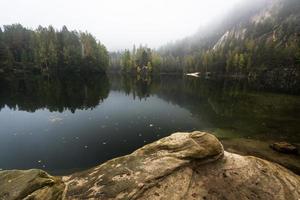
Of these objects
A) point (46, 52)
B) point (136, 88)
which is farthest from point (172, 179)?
point (46, 52)

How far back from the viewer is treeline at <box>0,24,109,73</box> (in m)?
107

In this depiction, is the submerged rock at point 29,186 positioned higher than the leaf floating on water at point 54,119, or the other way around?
the submerged rock at point 29,186

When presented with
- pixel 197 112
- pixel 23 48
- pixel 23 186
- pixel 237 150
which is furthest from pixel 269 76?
pixel 23 48

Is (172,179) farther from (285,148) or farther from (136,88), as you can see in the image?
(136,88)

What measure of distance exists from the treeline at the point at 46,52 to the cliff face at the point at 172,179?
111226 mm

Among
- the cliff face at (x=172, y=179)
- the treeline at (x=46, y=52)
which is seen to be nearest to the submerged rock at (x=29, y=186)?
the cliff face at (x=172, y=179)

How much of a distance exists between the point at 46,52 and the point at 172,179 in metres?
118

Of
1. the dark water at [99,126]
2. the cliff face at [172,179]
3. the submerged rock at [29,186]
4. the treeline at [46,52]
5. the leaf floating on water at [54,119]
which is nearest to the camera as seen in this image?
the submerged rock at [29,186]

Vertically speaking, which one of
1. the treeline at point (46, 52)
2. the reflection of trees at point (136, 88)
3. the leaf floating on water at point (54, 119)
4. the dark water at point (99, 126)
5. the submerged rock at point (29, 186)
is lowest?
the dark water at point (99, 126)

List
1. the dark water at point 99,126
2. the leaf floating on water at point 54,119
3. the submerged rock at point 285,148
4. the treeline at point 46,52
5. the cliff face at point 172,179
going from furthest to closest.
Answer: the treeline at point 46,52 → the leaf floating on water at point 54,119 → the dark water at point 99,126 → the submerged rock at point 285,148 → the cliff face at point 172,179

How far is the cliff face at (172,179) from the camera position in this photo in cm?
824

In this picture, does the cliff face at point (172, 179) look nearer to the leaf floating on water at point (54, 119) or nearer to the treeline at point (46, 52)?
the leaf floating on water at point (54, 119)

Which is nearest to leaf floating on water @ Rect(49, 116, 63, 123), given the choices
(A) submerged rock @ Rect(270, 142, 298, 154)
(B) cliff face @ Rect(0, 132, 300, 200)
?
(B) cliff face @ Rect(0, 132, 300, 200)

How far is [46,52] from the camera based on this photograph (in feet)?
355
